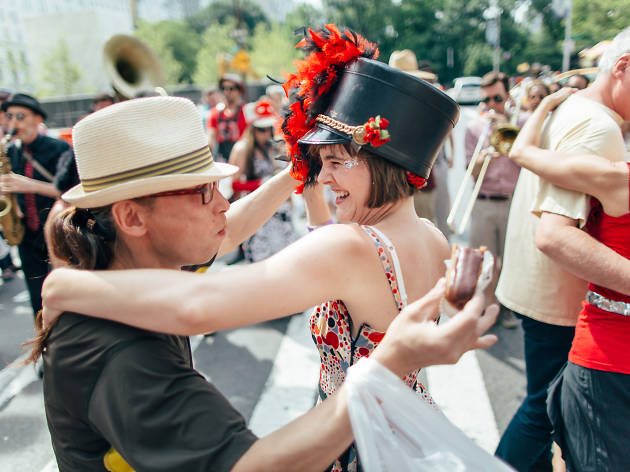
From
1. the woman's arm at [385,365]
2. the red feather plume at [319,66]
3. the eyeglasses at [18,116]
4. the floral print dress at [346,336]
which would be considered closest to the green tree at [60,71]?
the eyeglasses at [18,116]

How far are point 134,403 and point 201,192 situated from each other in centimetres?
61

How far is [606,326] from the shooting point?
181cm

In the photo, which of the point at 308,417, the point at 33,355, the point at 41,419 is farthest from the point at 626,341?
the point at 41,419

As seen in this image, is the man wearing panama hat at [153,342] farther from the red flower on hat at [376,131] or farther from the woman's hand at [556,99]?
the woman's hand at [556,99]

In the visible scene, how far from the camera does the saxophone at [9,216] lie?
409cm

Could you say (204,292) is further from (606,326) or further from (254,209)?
(606,326)

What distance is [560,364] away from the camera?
7.67 feet

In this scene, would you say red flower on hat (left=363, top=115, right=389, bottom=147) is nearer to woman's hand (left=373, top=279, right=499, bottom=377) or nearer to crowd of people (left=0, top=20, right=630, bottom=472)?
crowd of people (left=0, top=20, right=630, bottom=472)

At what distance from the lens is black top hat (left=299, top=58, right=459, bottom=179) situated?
145 centimetres

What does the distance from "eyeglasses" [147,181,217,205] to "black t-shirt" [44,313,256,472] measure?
1.27 feet

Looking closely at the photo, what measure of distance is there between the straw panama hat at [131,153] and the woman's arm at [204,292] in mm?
253

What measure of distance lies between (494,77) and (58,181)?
4.79m

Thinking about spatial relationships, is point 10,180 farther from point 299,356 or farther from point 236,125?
point 236,125

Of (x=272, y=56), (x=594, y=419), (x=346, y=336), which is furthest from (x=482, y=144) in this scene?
(x=272, y=56)
